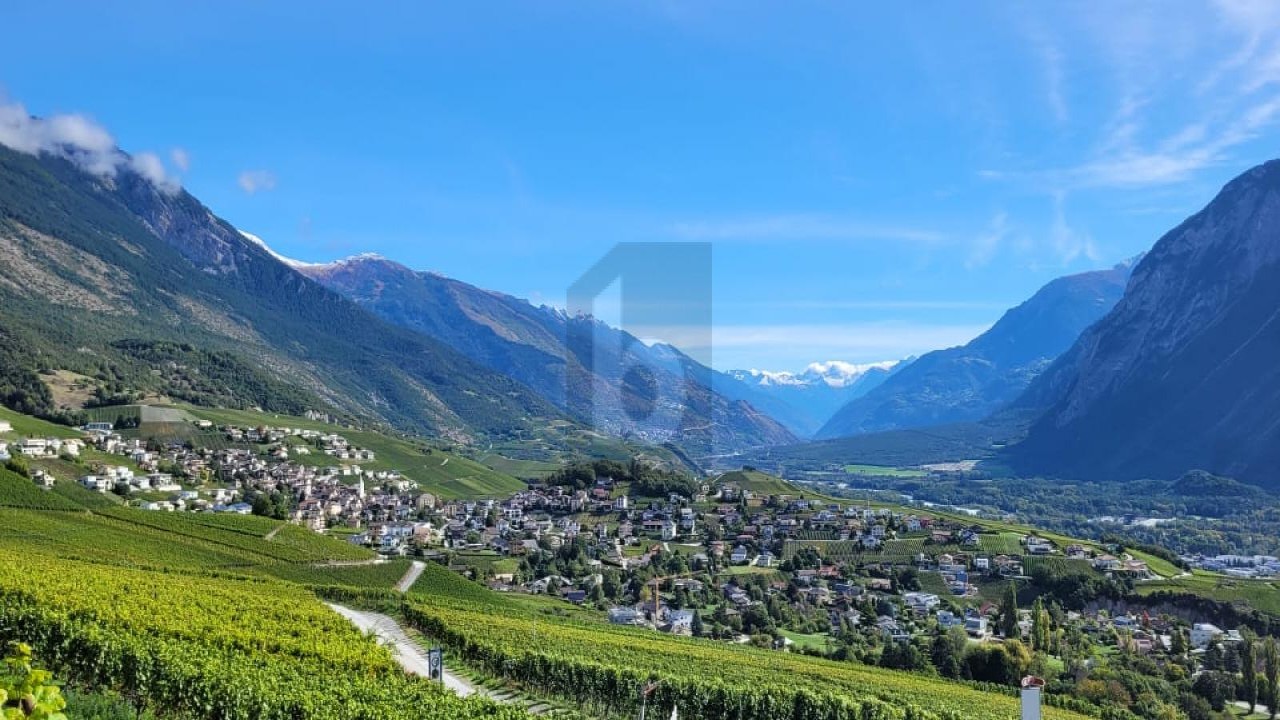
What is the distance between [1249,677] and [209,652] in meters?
55.4

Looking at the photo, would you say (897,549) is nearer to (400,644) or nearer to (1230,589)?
(1230,589)

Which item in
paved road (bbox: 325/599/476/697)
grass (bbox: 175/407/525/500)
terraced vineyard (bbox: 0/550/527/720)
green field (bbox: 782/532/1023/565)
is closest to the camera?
terraced vineyard (bbox: 0/550/527/720)

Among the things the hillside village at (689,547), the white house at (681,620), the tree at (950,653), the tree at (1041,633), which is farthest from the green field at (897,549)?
the tree at (950,653)

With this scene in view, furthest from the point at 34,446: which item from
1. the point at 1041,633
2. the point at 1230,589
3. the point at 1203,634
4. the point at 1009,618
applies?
the point at 1230,589

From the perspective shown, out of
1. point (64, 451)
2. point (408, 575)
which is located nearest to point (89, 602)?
point (408, 575)

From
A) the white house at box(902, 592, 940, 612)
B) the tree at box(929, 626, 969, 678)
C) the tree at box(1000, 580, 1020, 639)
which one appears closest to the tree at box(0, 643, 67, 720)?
the tree at box(929, 626, 969, 678)

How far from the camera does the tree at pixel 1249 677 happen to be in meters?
45.4

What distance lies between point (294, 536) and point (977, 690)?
5036 cm

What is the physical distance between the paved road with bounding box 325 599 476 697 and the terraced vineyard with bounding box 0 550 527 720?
3100mm

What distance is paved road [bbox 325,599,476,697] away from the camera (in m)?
28.6

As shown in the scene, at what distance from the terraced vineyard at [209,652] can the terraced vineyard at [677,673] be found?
6505 millimetres

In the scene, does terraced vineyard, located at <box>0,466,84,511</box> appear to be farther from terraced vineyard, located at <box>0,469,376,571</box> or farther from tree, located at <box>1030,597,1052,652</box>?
tree, located at <box>1030,597,1052,652</box>

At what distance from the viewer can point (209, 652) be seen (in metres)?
20.8

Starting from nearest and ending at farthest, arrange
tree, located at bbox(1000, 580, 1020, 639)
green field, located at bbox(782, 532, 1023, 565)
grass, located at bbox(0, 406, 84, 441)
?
tree, located at bbox(1000, 580, 1020, 639) → green field, located at bbox(782, 532, 1023, 565) → grass, located at bbox(0, 406, 84, 441)
